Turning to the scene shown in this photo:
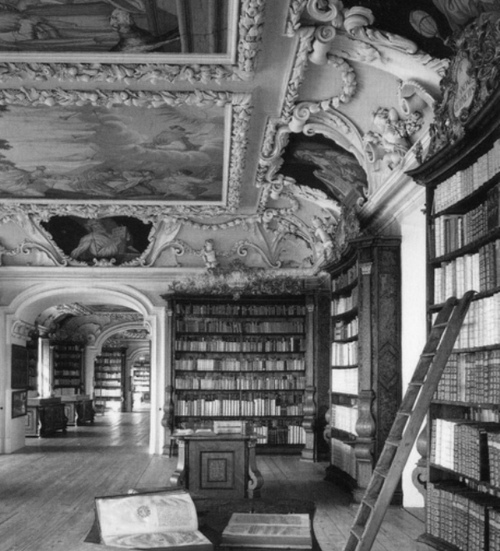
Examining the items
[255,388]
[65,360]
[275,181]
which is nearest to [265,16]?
[275,181]

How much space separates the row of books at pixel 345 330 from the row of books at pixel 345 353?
0.09 m

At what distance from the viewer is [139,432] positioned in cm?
2048

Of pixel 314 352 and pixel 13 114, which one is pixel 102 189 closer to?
pixel 13 114

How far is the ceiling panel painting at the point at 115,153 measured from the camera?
8.55m

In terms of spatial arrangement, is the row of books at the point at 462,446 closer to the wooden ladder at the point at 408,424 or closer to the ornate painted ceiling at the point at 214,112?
the wooden ladder at the point at 408,424

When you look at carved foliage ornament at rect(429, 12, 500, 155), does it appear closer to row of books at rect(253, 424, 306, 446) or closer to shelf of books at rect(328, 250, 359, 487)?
shelf of books at rect(328, 250, 359, 487)

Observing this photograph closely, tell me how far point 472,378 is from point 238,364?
993 centimetres

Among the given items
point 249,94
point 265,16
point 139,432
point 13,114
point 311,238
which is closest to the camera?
point 265,16

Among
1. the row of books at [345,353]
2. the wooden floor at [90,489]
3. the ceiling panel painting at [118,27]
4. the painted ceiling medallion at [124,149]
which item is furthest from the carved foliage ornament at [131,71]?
the row of books at [345,353]

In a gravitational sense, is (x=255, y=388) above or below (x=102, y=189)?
below

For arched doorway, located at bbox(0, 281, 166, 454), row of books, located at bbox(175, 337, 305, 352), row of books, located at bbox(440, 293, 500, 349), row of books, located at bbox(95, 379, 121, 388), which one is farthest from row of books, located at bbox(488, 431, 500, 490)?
row of books, located at bbox(95, 379, 121, 388)

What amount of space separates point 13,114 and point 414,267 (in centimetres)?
471

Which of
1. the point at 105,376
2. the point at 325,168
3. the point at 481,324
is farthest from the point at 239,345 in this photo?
the point at 105,376

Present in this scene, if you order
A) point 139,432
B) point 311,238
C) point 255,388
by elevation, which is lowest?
point 139,432
